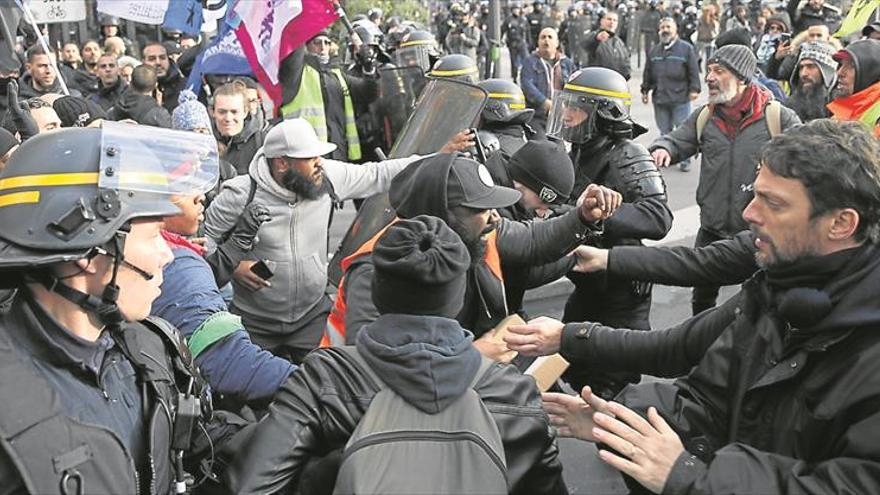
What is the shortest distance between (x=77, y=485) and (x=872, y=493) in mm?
1628

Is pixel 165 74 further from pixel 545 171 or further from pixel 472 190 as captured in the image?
pixel 472 190

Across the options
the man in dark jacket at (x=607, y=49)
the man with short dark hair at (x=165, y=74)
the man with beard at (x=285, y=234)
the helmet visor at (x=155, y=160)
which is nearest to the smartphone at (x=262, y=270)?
the man with beard at (x=285, y=234)

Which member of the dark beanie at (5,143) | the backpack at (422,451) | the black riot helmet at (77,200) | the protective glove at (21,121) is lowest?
the protective glove at (21,121)

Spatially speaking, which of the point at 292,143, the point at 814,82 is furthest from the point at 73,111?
the point at 814,82

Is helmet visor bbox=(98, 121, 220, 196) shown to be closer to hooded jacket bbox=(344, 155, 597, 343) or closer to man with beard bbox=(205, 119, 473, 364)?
hooded jacket bbox=(344, 155, 597, 343)

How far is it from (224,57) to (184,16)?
0.80m

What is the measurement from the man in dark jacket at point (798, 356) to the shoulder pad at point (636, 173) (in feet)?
6.17

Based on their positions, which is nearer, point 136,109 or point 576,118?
point 576,118

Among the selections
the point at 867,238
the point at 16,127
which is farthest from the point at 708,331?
the point at 16,127

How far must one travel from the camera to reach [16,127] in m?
4.72

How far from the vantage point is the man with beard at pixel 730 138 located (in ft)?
18.0

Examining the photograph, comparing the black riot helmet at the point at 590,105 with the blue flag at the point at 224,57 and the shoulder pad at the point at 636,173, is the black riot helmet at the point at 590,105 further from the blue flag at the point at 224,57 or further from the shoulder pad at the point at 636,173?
the blue flag at the point at 224,57

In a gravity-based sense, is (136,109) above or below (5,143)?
below

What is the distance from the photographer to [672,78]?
12.0 meters
